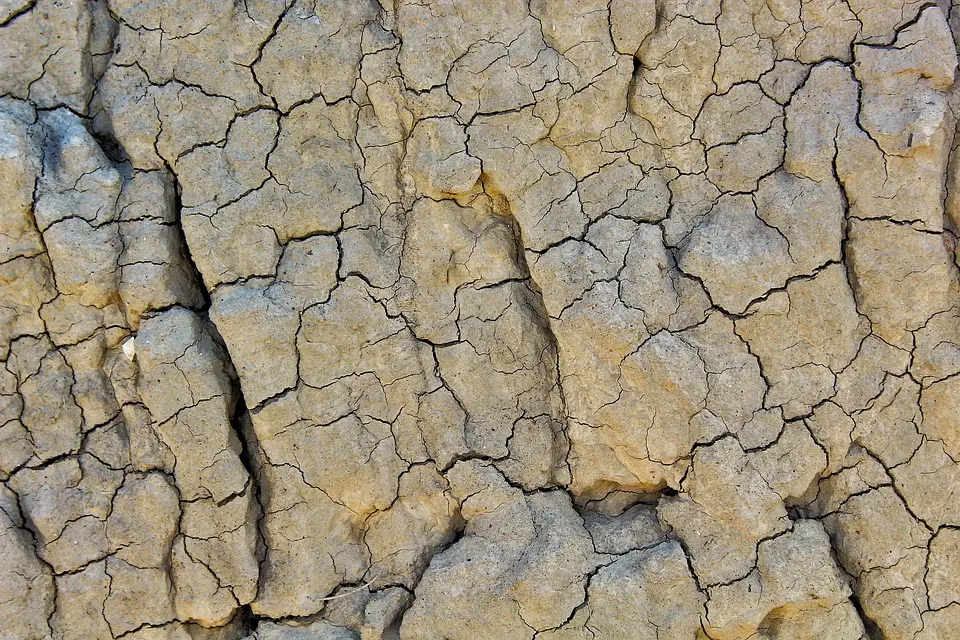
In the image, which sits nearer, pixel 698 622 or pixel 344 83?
pixel 698 622

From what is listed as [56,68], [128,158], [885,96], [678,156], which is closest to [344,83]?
[128,158]

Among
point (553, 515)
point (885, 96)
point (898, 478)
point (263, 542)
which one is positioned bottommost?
point (898, 478)

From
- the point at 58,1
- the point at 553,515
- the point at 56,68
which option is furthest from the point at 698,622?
the point at 58,1

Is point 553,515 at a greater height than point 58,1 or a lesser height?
lesser

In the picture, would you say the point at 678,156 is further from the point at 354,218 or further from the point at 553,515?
the point at 553,515

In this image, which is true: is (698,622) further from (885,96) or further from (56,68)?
(56,68)

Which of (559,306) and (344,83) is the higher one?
(344,83)
